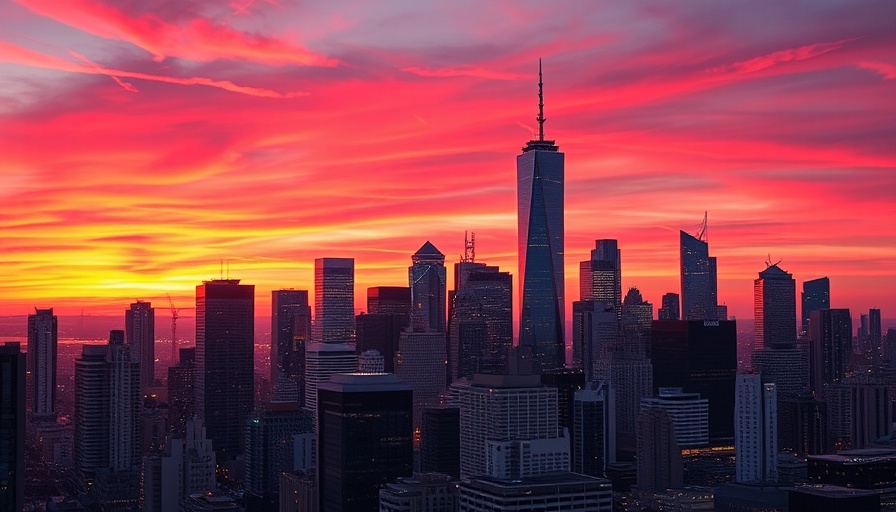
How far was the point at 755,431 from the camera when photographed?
14475cm

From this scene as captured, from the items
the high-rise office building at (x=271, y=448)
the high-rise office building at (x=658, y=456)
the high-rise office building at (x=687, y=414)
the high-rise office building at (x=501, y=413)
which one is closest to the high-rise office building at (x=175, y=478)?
the high-rise office building at (x=271, y=448)

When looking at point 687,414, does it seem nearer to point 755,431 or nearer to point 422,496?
point 755,431

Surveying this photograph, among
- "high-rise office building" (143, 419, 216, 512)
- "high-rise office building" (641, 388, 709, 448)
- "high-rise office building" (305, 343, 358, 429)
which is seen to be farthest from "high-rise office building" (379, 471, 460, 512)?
"high-rise office building" (305, 343, 358, 429)

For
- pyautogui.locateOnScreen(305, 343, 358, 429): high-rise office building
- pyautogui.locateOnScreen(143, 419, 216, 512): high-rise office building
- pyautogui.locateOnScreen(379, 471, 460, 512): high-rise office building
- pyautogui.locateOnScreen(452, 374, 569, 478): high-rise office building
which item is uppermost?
pyautogui.locateOnScreen(305, 343, 358, 429): high-rise office building

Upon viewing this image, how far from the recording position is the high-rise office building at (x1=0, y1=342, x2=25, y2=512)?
93.0 meters

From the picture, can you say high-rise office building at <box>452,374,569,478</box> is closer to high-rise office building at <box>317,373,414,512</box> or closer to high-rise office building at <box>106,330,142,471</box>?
high-rise office building at <box>317,373,414,512</box>

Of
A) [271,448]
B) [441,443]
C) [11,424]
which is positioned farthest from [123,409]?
[11,424]

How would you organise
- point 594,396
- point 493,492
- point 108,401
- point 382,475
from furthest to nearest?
1. point 108,401
2. point 594,396
3. point 382,475
4. point 493,492

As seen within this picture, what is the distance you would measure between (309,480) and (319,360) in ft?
224

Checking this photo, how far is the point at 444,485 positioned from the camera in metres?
105

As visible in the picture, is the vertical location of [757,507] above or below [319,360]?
below

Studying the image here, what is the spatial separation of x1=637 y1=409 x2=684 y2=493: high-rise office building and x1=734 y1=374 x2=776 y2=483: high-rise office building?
789 cm

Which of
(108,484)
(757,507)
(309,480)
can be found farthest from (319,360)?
(757,507)

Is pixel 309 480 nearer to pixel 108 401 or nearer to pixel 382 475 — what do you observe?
pixel 382 475
